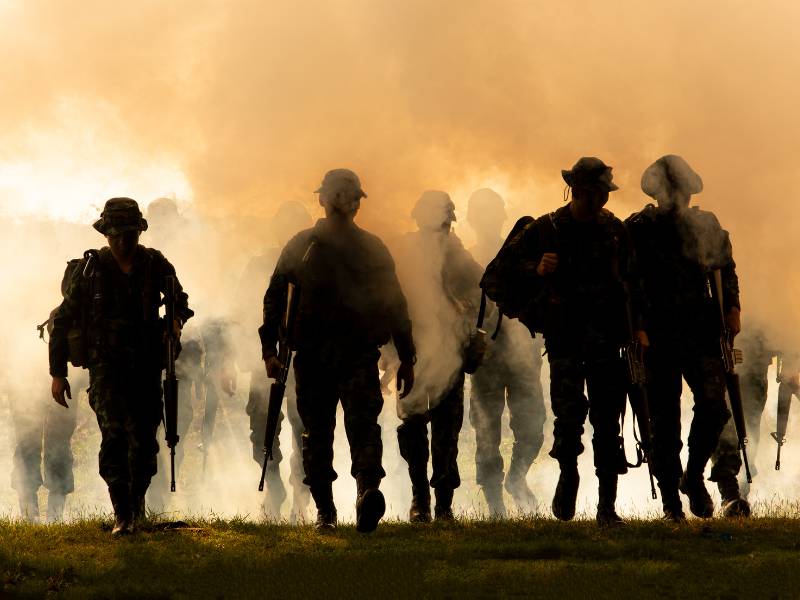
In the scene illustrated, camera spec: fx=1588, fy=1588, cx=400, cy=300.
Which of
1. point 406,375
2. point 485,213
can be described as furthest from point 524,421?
point 406,375

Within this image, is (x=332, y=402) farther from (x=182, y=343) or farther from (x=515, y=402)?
(x=182, y=343)

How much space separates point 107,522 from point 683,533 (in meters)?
3.82

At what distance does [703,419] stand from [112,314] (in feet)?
13.4

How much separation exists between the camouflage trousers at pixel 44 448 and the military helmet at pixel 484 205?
4.41m

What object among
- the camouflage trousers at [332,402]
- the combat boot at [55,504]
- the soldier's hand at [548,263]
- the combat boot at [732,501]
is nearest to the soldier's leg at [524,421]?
the combat boot at [732,501]

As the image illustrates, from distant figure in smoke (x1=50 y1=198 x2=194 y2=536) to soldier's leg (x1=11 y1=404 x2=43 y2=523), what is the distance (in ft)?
16.9

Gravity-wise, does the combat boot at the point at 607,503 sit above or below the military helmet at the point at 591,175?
below

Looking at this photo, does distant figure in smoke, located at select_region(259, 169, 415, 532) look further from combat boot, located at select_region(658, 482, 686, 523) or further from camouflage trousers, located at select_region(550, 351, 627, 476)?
combat boot, located at select_region(658, 482, 686, 523)

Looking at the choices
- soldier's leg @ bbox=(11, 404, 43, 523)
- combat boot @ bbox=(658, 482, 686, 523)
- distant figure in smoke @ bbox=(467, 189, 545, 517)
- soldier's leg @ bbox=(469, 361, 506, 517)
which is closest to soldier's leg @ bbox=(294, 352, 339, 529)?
combat boot @ bbox=(658, 482, 686, 523)

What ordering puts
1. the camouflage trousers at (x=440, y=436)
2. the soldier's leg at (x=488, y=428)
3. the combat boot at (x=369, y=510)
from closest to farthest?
the combat boot at (x=369, y=510)
the camouflage trousers at (x=440, y=436)
the soldier's leg at (x=488, y=428)

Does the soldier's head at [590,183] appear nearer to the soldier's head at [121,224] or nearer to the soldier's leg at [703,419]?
the soldier's leg at [703,419]

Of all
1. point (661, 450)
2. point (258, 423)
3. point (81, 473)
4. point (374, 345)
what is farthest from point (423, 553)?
point (81, 473)

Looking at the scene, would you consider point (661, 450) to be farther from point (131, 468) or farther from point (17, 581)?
point (17, 581)

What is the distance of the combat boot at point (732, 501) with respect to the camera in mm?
11062
